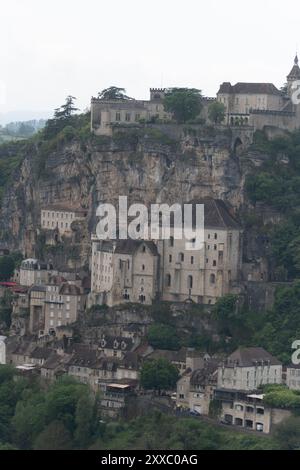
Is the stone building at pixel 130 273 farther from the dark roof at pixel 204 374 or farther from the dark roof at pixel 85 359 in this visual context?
the dark roof at pixel 204 374

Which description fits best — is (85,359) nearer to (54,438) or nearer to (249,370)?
(249,370)

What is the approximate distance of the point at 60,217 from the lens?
4281 inches

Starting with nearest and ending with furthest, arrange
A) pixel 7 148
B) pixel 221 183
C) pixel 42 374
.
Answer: pixel 42 374 < pixel 221 183 < pixel 7 148

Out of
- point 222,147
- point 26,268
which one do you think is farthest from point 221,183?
point 26,268

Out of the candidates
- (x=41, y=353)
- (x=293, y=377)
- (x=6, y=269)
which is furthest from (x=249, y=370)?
(x=6, y=269)

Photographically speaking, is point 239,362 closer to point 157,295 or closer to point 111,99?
point 157,295

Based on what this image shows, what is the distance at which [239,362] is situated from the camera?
91.7 m

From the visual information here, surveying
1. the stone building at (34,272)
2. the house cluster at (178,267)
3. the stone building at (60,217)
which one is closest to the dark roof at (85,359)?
the house cluster at (178,267)

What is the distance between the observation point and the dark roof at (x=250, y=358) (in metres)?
91.8

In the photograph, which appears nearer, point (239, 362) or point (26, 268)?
point (239, 362)

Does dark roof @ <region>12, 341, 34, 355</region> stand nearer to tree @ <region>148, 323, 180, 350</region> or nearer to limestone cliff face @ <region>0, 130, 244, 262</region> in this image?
tree @ <region>148, 323, 180, 350</region>

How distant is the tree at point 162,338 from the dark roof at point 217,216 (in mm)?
5667

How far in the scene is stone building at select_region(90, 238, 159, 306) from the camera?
331ft

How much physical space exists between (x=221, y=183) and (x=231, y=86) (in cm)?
816
